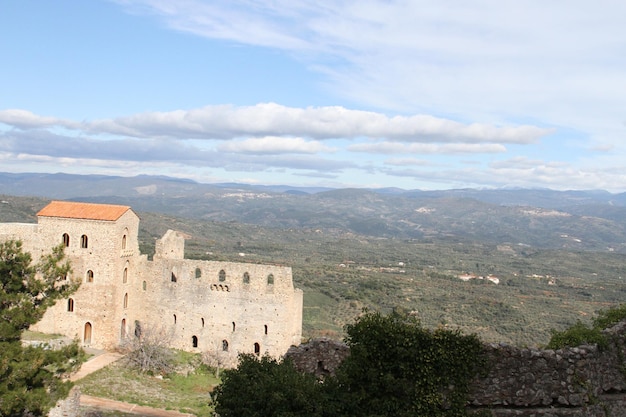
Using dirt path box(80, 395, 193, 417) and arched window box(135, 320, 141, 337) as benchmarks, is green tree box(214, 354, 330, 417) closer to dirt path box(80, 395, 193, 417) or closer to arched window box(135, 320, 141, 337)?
dirt path box(80, 395, 193, 417)

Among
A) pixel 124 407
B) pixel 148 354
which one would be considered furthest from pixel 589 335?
pixel 148 354

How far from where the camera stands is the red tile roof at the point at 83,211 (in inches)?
1203

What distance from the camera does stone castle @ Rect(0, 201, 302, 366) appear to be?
29766 mm

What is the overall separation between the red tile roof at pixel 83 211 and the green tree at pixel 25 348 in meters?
10.9

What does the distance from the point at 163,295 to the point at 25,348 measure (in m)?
13.4

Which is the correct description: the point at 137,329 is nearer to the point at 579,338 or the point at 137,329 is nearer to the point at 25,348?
the point at 25,348

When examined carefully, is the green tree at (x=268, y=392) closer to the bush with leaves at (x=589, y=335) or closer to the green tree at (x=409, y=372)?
the green tree at (x=409, y=372)

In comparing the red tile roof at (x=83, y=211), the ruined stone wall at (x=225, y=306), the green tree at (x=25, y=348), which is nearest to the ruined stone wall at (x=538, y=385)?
the green tree at (x=25, y=348)

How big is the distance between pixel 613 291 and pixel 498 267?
4247cm

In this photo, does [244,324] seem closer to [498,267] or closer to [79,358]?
[79,358]

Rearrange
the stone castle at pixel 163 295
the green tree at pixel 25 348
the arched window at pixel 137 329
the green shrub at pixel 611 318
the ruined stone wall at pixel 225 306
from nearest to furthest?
the green shrub at pixel 611 318 < the green tree at pixel 25 348 < the ruined stone wall at pixel 225 306 < the stone castle at pixel 163 295 < the arched window at pixel 137 329

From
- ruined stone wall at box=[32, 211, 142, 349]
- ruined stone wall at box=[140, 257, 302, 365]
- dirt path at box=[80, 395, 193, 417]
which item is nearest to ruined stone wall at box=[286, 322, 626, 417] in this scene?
dirt path at box=[80, 395, 193, 417]

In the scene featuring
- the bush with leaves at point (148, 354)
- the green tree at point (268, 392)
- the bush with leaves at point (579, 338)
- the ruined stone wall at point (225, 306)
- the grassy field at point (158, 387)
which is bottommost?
the grassy field at point (158, 387)

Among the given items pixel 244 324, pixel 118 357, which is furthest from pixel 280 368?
pixel 118 357
